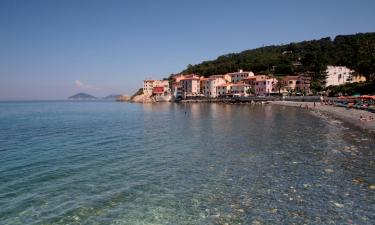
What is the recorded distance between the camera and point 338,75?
12338 cm

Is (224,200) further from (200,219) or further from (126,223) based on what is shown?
(126,223)

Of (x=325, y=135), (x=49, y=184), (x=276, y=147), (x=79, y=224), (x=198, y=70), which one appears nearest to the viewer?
(x=79, y=224)

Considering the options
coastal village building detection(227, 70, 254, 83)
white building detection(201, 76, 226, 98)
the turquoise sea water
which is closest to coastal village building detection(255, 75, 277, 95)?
coastal village building detection(227, 70, 254, 83)

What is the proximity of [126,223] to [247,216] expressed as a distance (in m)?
4.30

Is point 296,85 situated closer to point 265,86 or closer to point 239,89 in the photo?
point 265,86

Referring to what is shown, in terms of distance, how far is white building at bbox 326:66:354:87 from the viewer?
120938 millimetres

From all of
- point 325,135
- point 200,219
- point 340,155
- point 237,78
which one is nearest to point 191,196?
point 200,219

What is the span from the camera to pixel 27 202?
11.7 metres

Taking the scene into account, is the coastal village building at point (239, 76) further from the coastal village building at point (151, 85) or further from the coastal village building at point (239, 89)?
the coastal village building at point (151, 85)

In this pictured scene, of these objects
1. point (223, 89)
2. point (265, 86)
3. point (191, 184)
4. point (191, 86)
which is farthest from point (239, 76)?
point (191, 184)

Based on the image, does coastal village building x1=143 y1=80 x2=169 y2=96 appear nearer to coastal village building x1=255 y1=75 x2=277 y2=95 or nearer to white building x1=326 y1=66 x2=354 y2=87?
coastal village building x1=255 y1=75 x2=277 y2=95

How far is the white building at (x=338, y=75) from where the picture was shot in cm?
12094

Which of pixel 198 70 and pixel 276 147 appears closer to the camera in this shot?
pixel 276 147

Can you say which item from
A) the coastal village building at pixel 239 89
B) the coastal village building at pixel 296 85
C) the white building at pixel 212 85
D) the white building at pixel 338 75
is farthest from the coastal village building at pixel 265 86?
the white building at pixel 212 85
